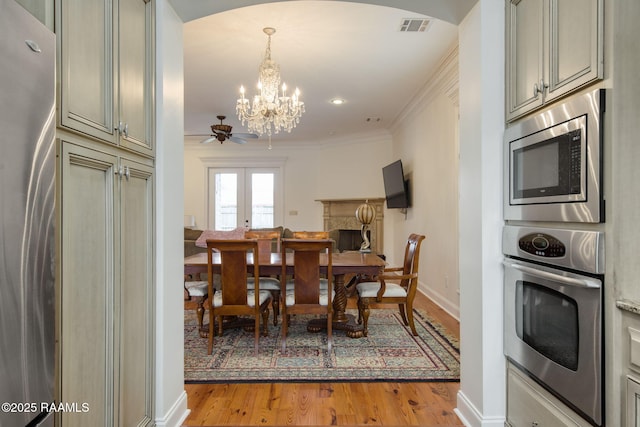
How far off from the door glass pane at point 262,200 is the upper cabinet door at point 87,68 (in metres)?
7.10

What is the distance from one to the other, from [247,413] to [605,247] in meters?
1.97

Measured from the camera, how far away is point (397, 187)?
5875mm

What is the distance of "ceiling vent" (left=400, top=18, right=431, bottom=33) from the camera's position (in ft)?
9.86

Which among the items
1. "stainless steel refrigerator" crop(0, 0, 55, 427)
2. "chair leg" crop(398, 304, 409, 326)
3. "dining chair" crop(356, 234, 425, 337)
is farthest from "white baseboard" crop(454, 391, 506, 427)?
"stainless steel refrigerator" crop(0, 0, 55, 427)

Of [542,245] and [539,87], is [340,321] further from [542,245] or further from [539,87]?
[539,87]

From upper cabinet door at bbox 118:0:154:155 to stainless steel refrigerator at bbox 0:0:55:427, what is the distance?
1.54 feet

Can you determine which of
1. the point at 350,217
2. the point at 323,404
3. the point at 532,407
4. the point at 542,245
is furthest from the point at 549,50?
the point at 350,217

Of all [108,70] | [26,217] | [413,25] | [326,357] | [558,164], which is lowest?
[326,357]

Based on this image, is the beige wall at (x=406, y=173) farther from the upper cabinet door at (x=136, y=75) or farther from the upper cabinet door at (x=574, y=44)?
the upper cabinet door at (x=136, y=75)

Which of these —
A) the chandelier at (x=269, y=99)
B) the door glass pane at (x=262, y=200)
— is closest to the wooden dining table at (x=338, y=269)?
the chandelier at (x=269, y=99)

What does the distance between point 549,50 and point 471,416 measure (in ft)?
6.00

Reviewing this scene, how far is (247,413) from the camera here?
6.59 ft

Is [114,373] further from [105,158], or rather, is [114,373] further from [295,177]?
[295,177]

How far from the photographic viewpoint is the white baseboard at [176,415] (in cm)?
173
